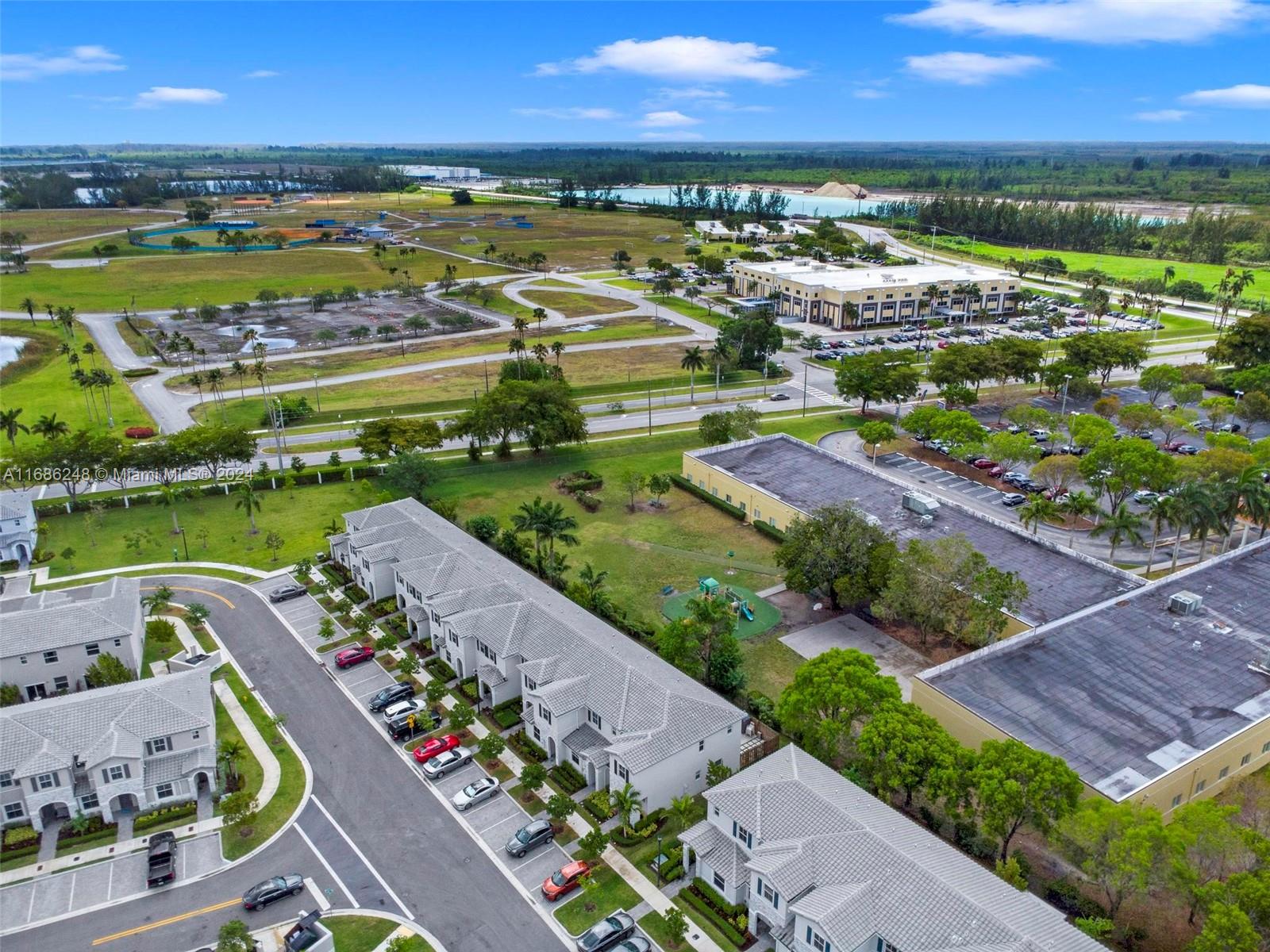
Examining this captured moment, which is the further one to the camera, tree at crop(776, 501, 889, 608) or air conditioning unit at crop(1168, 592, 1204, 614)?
tree at crop(776, 501, 889, 608)

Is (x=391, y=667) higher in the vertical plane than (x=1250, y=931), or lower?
lower

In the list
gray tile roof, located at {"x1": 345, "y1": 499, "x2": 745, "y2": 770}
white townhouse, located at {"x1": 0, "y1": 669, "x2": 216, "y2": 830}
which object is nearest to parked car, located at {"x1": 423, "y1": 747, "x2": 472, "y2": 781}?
gray tile roof, located at {"x1": 345, "y1": 499, "x2": 745, "y2": 770}

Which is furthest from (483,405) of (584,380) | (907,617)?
(907,617)

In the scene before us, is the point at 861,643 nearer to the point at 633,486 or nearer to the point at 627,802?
the point at 627,802

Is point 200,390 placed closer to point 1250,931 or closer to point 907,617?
point 907,617

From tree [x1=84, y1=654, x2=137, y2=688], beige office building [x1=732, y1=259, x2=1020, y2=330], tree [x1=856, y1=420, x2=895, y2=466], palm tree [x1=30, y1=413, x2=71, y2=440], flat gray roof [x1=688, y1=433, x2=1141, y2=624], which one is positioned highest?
beige office building [x1=732, y1=259, x2=1020, y2=330]

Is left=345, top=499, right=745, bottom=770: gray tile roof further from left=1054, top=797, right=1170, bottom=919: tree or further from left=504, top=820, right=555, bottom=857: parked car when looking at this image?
left=1054, top=797, right=1170, bottom=919: tree
